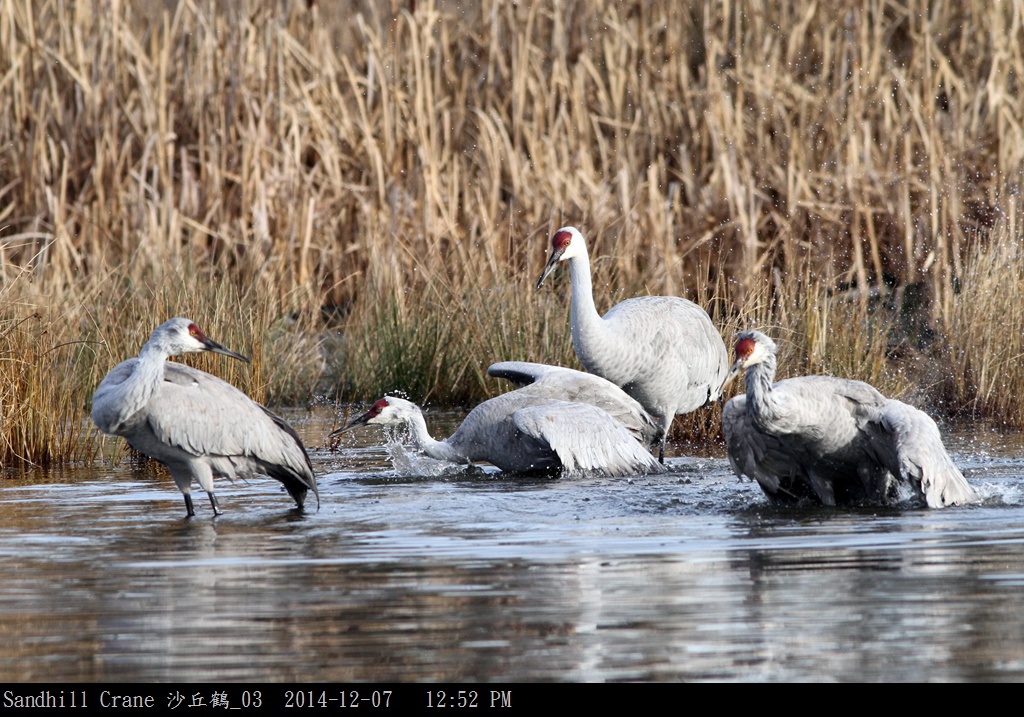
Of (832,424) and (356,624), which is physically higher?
(832,424)

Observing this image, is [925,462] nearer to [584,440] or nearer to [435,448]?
[584,440]

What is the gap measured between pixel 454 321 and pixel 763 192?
→ 3.41 metres

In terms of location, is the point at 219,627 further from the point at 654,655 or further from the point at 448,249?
the point at 448,249

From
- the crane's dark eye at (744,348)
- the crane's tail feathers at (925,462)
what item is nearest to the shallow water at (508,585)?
the crane's tail feathers at (925,462)

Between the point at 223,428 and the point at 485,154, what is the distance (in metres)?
6.21

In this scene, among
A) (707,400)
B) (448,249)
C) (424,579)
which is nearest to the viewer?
(424,579)

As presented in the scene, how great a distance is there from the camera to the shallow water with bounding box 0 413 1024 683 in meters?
4.39

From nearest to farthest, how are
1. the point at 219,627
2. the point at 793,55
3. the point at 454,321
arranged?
the point at 219,627, the point at 454,321, the point at 793,55

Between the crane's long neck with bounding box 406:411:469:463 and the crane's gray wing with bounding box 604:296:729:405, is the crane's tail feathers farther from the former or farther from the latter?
the crane's long neck with bounding box 406:411:469:463

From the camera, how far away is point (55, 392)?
9.12 m

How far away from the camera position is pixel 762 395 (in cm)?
709
